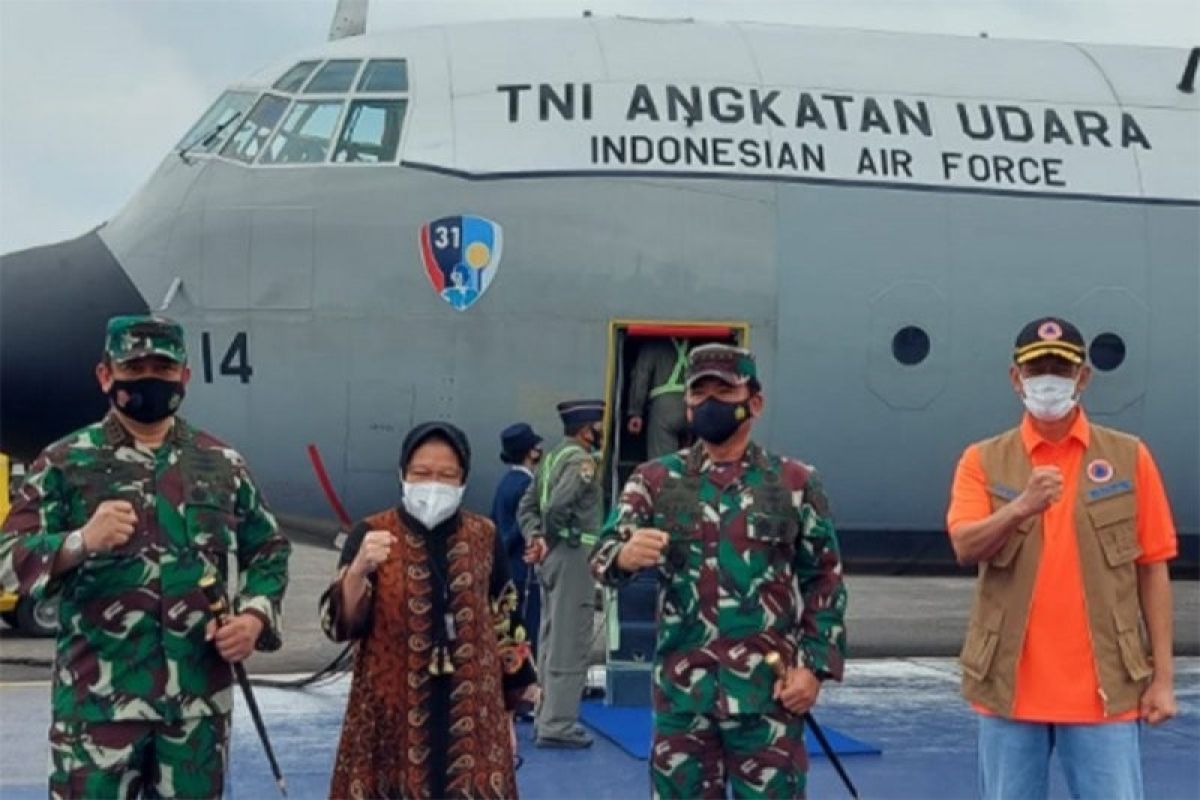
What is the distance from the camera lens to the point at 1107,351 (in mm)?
10039

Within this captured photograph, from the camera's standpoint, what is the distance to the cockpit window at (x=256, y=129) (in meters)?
9.89

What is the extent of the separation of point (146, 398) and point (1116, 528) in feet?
9.26

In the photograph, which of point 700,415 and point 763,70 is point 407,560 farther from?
point 763,70

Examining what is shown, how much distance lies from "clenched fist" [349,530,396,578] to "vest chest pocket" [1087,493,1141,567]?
6.72 feet

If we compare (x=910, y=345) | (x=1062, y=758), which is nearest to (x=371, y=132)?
(x=910, y=345)

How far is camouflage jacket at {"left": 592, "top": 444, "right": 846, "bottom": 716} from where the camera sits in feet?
16.0

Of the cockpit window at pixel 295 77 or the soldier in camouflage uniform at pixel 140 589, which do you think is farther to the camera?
the cockpit window at pixel 295 77

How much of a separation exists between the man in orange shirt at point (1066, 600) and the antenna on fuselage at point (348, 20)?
7.23 meters

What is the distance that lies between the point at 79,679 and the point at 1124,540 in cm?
300

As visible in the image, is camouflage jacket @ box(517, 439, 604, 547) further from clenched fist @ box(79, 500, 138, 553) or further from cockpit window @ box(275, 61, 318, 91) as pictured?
clenched fist @ box(79, 500, 138, 553)

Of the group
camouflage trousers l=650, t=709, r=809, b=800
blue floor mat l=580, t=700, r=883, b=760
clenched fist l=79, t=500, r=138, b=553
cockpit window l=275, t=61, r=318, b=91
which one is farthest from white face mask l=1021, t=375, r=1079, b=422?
cockpit window l=275, t=61, r=318, b=91

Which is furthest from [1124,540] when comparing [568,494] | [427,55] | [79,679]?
[427,55]

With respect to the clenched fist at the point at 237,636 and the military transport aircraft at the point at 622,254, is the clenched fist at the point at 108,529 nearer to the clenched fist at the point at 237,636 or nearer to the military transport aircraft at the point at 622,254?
the clenched fist at the point at 237,636

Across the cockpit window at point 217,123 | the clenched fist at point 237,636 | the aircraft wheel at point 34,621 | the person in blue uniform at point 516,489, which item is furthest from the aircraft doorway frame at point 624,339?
the aircraft wheel at point 34,621
